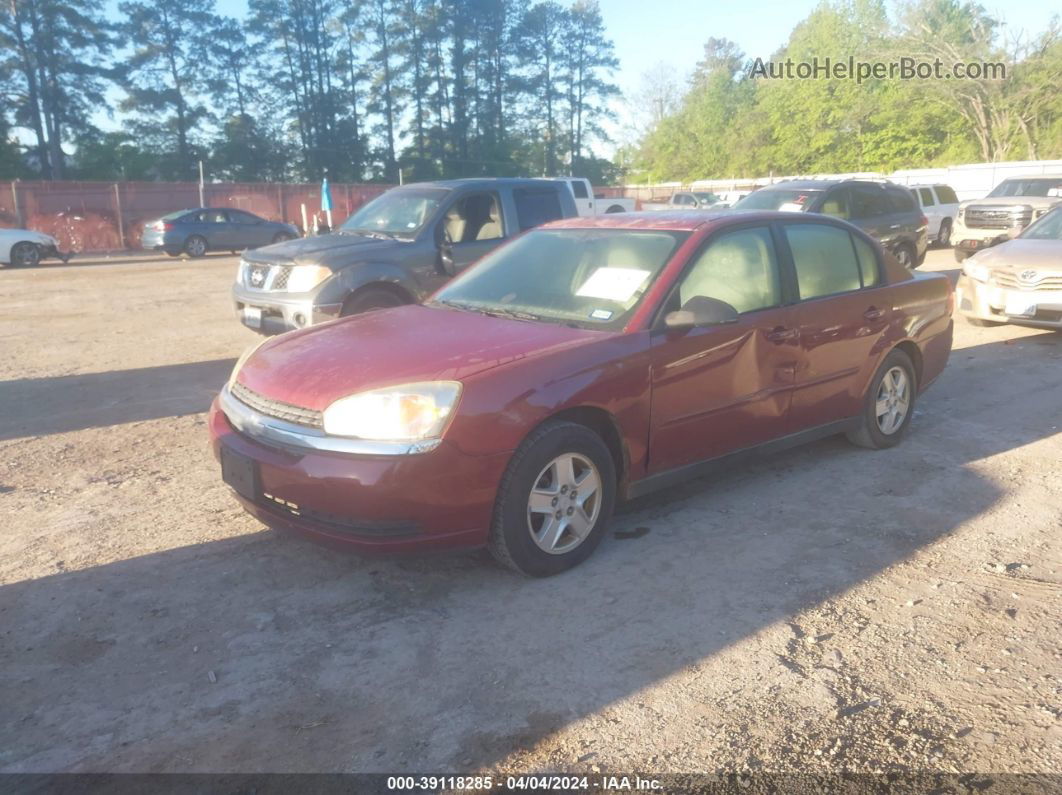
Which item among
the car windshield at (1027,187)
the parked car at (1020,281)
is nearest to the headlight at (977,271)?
the parked car at (1020,281)

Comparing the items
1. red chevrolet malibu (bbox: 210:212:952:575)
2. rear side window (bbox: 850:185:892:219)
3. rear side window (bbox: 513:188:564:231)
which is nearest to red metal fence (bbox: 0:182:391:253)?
rear side window (bbox: 513:188:564:231)

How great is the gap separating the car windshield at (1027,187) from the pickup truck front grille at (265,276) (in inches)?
677

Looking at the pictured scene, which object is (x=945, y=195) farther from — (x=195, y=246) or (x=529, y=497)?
(x=529, y=497)

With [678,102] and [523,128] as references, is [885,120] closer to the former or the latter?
[523,128]

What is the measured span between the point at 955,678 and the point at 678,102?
254ft

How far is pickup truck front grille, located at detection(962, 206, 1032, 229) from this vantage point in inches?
692

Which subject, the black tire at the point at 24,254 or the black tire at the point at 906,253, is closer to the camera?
the black tire at the point at 906,253

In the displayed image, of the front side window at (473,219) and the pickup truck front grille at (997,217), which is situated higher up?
the front side window at (473,219)

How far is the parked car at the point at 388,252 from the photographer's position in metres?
7.88

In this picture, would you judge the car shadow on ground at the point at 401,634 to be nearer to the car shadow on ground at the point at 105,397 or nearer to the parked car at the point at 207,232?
the car shadow on ground at the point at 105,397

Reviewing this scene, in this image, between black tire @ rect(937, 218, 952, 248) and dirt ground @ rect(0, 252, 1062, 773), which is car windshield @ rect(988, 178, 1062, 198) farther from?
dirt ground @ rect(0, 252, 1062, 773)

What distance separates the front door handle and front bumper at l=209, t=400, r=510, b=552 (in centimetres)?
188

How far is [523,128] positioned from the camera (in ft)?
197

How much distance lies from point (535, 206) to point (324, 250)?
2.37 meters
